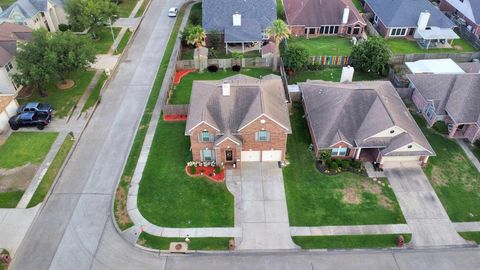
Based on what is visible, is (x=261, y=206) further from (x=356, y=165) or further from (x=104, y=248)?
(x=104, y=248)

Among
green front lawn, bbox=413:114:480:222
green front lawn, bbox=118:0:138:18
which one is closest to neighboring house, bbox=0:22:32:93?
green front lawn, bbox=118:0:138:18

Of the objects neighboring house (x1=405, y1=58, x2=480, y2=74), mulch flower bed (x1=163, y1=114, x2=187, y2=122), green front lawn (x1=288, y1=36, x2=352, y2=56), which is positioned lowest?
mulch flower bed (x1=163, y1=114, x2=187, y2=122)

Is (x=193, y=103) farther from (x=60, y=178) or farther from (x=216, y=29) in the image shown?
(x=216, y=29)

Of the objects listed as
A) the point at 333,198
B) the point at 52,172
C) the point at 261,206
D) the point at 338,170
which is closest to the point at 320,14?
the point at 338,170

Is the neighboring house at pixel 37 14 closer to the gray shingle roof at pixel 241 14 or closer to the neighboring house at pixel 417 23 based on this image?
the gray shingle roof at pixel 241 14

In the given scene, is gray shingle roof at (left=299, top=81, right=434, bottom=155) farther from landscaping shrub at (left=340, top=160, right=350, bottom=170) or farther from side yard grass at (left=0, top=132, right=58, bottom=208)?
side yard grass at (left=0, top=132, right=58, bottom=208)
